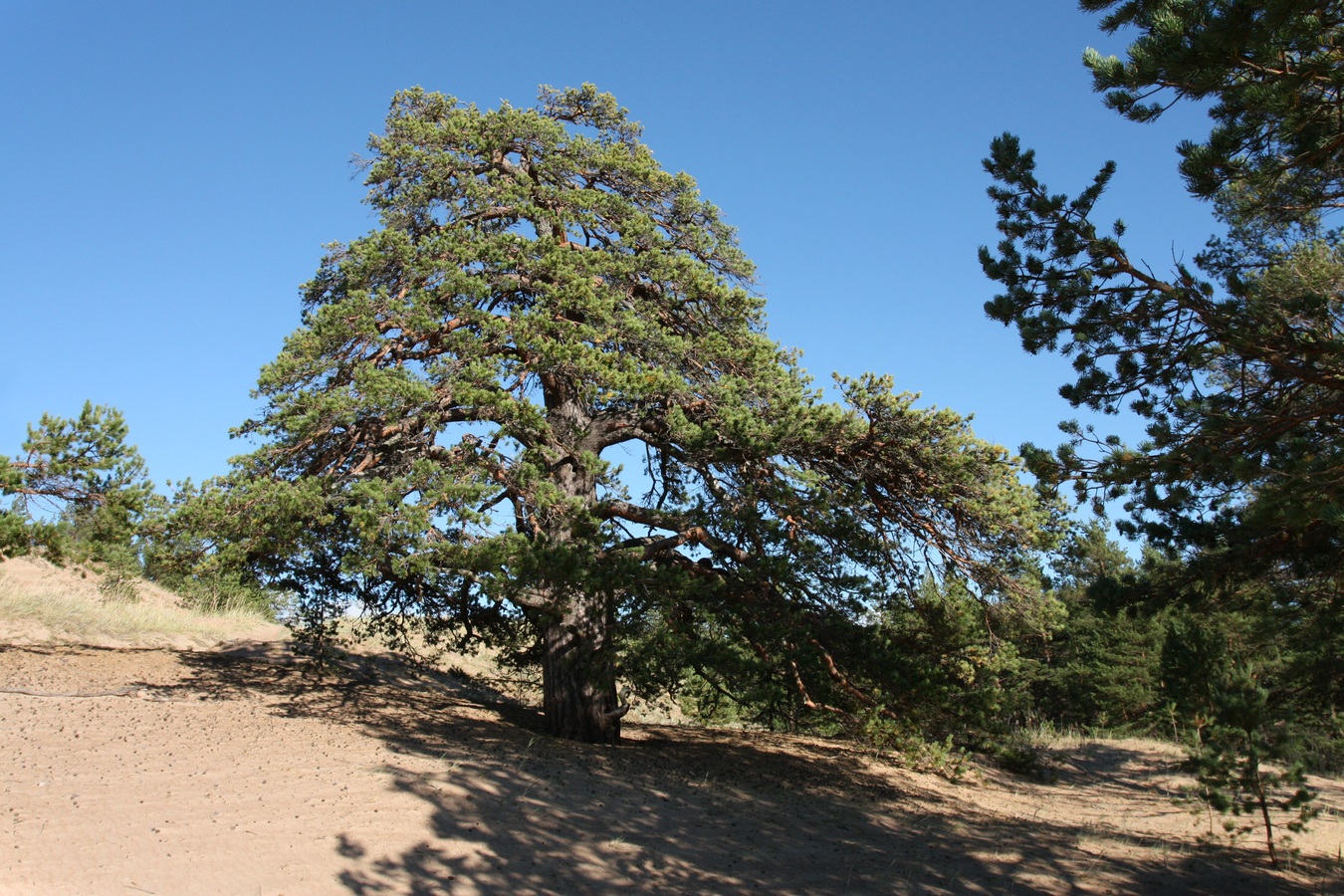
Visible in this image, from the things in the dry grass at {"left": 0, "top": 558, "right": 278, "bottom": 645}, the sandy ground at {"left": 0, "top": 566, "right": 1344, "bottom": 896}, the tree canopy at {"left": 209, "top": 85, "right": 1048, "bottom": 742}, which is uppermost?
the tree canopy at {"left": 209, "top": 85, "right": 1048, "bottom": 742}

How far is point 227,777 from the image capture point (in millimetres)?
7727

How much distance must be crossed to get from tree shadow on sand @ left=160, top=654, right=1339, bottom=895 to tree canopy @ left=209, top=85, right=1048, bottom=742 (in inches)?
45.7

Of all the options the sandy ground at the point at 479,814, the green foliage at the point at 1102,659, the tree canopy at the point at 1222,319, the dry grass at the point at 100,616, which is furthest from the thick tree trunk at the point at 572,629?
the green foliage at the point at 1102,659

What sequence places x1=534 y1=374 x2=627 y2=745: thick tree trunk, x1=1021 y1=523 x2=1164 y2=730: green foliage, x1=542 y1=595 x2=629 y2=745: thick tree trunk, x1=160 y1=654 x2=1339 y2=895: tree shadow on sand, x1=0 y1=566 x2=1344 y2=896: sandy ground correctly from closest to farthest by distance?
x1=0 y1=566 x2=1344 y2=896: sandy ground < x1=160 y1=654 x2=1339 y2=895: tree shadow on sand < x1=534 y1=374 x2=627 y2=745: thick tree trunk < x1=542 y1=595 x2=629 y2=745: thick tree trunk < x1=1021 y1=523 x2=1164 y2=730: green foliage

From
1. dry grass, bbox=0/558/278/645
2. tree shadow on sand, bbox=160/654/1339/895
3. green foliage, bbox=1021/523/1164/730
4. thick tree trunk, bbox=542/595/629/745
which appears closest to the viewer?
tree shadow on sand, bbox=160/654/1339/895

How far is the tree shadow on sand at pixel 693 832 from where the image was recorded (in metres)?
6.46

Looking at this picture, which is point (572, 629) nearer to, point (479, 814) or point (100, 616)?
point (479, 814)

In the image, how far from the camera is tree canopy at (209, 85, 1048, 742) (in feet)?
29.2

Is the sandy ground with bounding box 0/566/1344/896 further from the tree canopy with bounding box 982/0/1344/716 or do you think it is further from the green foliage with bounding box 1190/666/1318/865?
the tree canopy with bounding box 982/0/1344/716

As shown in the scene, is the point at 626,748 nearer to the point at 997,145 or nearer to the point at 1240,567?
the point at 1240,567

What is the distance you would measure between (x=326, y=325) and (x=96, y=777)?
491 centimetres

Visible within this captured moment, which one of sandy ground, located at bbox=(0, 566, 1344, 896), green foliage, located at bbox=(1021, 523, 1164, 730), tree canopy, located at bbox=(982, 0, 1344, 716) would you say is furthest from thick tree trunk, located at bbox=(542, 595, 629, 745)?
green foliage, located at bbox=(1021, 523, 1164, 730)

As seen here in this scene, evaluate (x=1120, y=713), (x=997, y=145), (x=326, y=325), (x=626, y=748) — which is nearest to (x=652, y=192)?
(x=326, y=325)

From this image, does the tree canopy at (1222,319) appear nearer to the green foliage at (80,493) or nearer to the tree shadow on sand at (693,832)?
the tree shadow on sand at (693,832)
